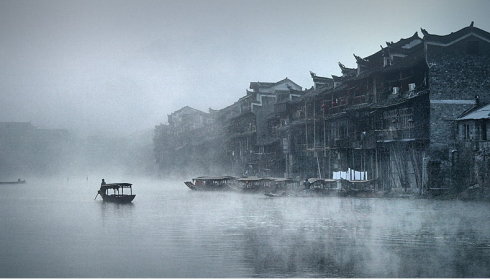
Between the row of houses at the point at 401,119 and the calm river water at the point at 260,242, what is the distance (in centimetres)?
236

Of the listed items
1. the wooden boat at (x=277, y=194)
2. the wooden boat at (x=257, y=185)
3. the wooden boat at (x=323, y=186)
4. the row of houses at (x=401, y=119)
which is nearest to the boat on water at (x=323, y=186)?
the wooden boat at (x=323, y=186)

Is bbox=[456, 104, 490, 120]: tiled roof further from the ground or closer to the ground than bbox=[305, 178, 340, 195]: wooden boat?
further from the ground

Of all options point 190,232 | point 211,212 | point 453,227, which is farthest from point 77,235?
point 453,227

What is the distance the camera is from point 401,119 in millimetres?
22312

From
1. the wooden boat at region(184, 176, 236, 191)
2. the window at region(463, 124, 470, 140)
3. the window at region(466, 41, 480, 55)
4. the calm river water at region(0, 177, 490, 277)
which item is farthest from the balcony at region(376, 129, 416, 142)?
the wooden boat at region(184, 176, 236, 191)

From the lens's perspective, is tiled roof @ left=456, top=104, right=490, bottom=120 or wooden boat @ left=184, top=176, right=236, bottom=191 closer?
tiled roof @ left=456, top=104, right=490, bottom=120

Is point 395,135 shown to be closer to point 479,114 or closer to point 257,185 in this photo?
point 479,114

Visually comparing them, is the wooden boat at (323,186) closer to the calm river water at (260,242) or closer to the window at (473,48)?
the calm river water at (260,242)

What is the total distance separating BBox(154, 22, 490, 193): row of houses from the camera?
1991 cm

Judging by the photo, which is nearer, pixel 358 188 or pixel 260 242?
pixel 260 242

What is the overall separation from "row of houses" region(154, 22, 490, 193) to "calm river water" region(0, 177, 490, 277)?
236cm

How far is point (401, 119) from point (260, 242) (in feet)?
44.1

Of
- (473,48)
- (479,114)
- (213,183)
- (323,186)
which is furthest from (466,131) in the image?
(213,183)

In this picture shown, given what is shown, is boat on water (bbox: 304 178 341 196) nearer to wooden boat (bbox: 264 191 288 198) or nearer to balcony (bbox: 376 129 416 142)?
A: wooden boat (bbox: 264 191 288 198)
